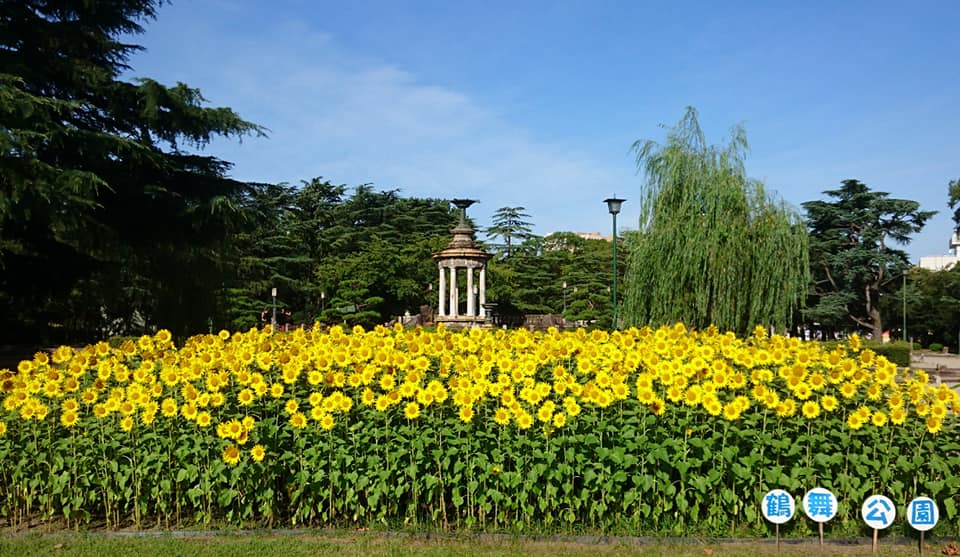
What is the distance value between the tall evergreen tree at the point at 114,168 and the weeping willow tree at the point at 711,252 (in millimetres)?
8202

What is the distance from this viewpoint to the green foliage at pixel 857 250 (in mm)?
34938

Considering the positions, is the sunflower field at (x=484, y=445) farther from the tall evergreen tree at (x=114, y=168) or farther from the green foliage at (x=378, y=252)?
the green foliage at (x=378, y=252)

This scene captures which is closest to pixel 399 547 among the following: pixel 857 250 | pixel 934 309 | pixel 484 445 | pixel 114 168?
pixel 484 445

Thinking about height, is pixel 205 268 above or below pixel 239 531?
above

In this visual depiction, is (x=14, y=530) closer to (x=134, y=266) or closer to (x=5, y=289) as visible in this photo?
(x=134, y=266)

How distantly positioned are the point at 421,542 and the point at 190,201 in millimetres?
12465

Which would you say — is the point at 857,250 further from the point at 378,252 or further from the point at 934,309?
the point at 378,252

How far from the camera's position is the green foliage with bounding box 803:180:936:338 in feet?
115

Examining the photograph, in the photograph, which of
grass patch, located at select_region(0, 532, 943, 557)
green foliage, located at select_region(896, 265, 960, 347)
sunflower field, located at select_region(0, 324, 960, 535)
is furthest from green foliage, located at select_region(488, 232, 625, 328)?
grass patch, located at select_region(0, 532, 943, 557)

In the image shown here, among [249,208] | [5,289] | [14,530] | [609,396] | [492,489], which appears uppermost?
[249,208]

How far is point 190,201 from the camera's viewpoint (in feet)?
48.0

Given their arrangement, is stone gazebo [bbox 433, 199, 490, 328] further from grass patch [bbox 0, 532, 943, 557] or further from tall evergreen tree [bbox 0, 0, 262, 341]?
grass patch [bbox 0, 532, 943, 557]

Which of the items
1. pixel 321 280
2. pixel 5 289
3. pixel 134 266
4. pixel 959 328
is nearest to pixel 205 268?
pixel 134 266

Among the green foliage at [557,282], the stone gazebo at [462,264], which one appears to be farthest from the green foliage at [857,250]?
the stone gazebo at [462,264]
